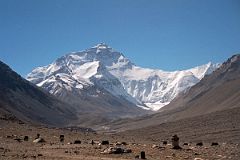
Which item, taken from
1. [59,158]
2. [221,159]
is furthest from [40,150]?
[221,159]

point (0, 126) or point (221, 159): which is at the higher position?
point (0, 126)

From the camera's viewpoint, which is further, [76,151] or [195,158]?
[76,151]

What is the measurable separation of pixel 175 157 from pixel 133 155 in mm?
2832

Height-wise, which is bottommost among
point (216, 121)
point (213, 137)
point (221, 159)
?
point (221, 159)

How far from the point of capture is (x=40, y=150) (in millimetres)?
37281

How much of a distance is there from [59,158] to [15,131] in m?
28.2

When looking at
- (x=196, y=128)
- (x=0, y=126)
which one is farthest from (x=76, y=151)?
(x=196, y=128)

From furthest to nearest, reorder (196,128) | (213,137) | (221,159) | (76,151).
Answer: (196,128) → (213,137) → (76,151) → (221,159)

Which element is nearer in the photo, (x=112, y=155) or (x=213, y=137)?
(x=112, y=155)

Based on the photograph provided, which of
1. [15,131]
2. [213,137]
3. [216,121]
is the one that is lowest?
[15,131]

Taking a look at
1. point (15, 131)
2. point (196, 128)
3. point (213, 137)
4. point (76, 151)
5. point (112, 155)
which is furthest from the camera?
point (196, 128)

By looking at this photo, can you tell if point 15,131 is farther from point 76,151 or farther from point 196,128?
point 196,128

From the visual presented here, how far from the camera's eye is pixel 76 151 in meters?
36.2

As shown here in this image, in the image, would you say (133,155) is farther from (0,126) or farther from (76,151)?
(0,126)
